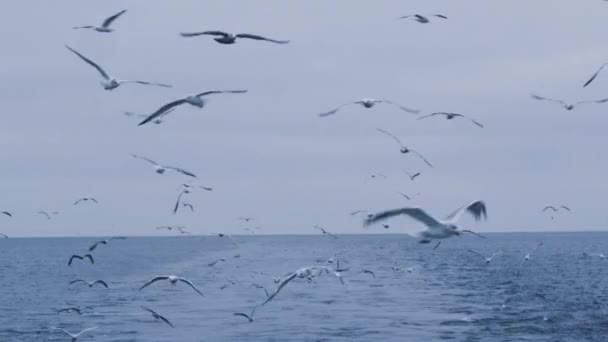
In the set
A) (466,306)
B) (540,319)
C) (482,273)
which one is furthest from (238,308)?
(482,273)

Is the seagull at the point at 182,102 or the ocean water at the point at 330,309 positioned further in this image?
the ocean water at the point at 330,309

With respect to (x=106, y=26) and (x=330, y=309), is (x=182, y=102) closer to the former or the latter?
(x=106, y=26)

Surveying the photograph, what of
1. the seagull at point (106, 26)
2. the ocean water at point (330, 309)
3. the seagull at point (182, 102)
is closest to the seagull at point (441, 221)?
the seagull at point (182, 102)

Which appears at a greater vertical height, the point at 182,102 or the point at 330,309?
the point at 182,102

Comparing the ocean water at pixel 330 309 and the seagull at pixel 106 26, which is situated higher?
the seagull at pixel 106 26

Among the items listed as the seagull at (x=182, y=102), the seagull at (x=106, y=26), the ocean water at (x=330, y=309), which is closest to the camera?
the seagull at (x=182, y=102)

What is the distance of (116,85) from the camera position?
33250 millimetres

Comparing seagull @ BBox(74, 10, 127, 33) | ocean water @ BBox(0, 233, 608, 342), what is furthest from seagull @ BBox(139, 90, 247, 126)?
ocean water @ BBox(0, 233, 608, 342)

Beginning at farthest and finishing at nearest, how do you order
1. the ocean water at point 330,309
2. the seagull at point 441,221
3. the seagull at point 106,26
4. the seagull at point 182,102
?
the ocean water at point 330,309, the seagull at point 106,26, the seagull at point 182,102, the seagull at point 441,221

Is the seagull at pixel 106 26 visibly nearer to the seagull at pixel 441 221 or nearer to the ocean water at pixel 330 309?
the seagull at pixel 441 221

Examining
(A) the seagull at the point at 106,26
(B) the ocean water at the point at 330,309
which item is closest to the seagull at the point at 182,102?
(A) the seagull at the point at 106,26

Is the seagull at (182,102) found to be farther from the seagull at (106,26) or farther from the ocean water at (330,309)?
the ocean water at (330,309)

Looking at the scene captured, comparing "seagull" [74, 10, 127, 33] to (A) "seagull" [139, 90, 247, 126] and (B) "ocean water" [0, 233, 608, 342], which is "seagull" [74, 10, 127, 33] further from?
(B) "ocean water" [0, 233, 608, 342]

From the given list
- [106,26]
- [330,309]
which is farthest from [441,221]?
[330,309]
